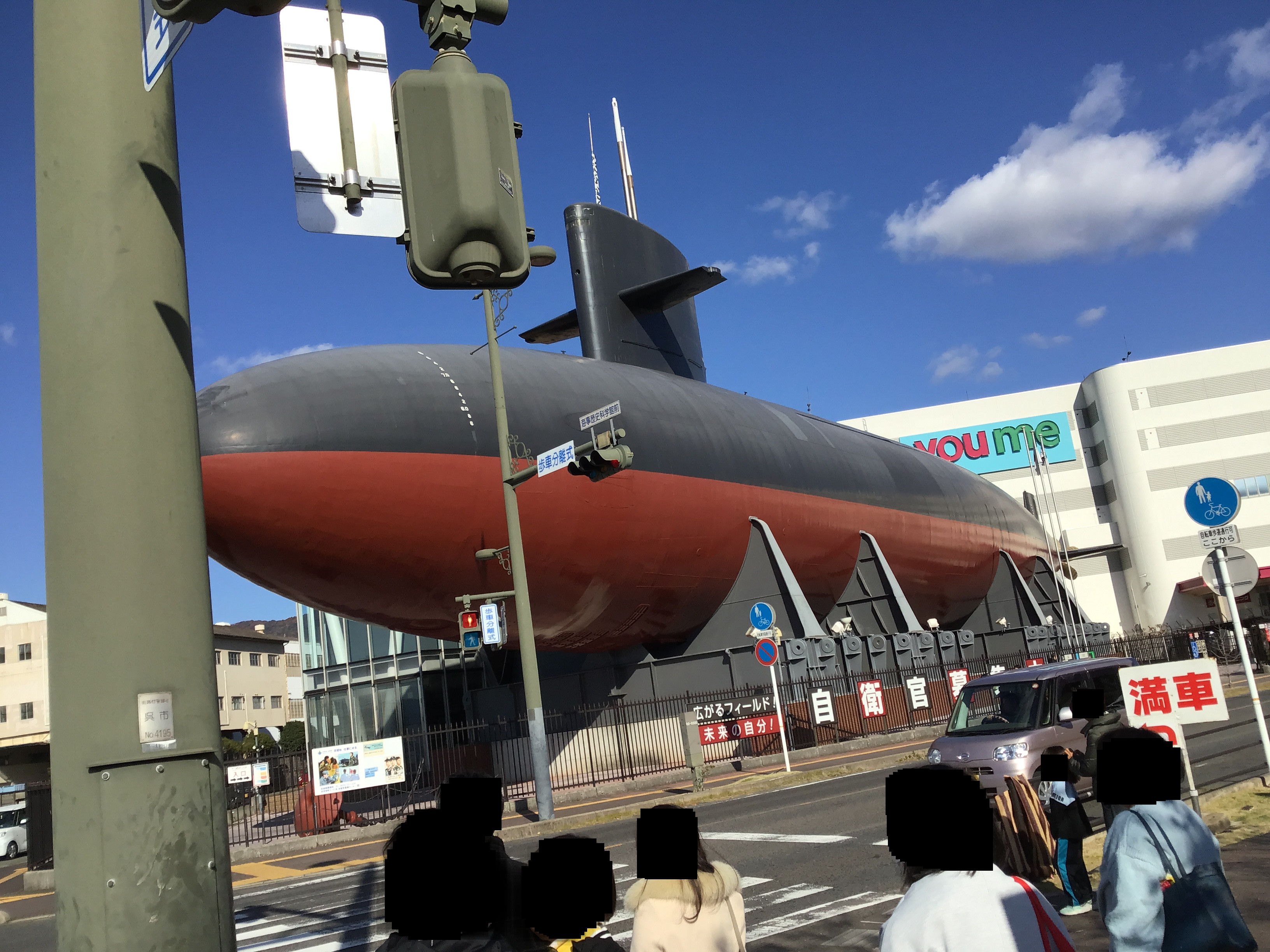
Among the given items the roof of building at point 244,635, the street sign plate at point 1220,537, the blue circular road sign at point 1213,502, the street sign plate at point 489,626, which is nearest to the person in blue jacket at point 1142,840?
the blue circular road sign at point 1213,502

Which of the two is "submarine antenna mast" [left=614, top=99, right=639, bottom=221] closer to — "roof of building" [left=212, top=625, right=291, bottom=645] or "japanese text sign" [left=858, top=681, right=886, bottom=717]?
"japanese text sign" [left=858, top=681, right=886, bottom=717]

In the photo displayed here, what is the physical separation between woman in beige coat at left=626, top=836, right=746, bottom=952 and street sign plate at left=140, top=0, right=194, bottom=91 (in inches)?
106

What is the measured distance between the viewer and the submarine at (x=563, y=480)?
49.3 ft

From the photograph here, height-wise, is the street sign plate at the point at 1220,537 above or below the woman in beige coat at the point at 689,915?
above

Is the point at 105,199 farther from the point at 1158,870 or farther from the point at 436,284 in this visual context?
the point at 1158,870

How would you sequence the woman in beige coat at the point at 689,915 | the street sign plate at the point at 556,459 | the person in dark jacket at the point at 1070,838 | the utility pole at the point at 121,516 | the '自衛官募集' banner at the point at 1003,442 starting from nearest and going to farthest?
the utility pole at the point at 121,516, the woman in beige coat at the point at 689,915, the person in dark jacket at the point at 1070,838, the street sign plate at the point at 556,459, the '自衛官募集' banner at the point at 1003,442

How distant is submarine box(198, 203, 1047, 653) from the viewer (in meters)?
15.0

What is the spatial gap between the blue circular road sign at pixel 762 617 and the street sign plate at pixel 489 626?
229 inches

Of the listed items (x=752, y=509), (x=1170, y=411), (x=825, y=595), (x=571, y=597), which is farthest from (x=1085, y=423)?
(x=571, y=597)

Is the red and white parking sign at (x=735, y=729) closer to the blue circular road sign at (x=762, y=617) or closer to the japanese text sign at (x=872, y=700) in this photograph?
the blue circular road sign at (x=762, y=617)

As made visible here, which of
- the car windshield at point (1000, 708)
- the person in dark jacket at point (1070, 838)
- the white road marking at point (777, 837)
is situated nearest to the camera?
the person in dark jacket at point (1070, 838)

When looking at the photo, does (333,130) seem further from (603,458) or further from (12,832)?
(12,832)

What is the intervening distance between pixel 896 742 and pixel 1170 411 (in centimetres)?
4432

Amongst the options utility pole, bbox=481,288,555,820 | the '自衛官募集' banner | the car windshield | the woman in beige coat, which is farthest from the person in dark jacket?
the '自衛官募集' banner
